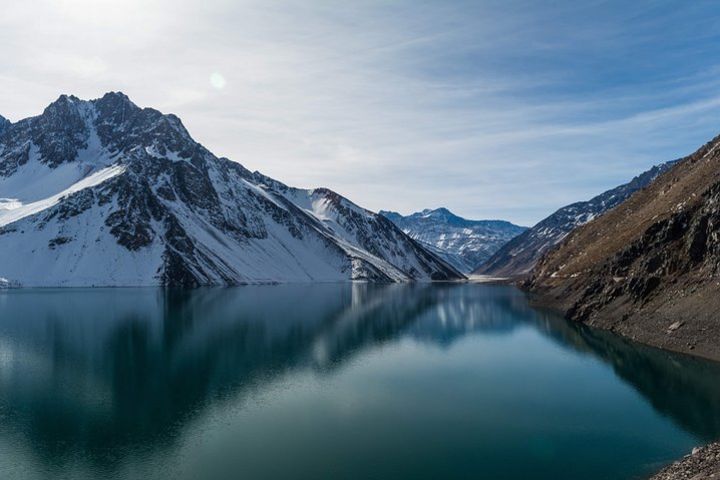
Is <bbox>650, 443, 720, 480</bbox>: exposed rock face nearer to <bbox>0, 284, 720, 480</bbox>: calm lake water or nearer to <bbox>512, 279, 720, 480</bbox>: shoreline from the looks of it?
<bbox>512, 279, 720, 480</bbox>: shoreline

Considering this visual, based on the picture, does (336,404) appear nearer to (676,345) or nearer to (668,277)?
(676,345)

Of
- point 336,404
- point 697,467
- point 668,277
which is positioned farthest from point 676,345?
point 336,404

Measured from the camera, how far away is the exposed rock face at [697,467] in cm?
3275

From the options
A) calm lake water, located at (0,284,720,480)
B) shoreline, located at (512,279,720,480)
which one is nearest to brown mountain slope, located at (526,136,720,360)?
shoreline, located at (512,279,720,480)

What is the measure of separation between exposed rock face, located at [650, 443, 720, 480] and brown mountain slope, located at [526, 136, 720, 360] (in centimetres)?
3859

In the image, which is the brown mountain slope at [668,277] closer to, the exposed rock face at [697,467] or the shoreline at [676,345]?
the shoreline at [676,345]

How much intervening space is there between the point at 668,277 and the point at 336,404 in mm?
68453

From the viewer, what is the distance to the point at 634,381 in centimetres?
6912

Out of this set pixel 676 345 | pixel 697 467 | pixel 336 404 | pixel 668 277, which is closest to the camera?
pixel 697 467

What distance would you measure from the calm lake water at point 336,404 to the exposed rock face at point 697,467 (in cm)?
224

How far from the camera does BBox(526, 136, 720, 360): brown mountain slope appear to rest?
79375mm

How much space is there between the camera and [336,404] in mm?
57062

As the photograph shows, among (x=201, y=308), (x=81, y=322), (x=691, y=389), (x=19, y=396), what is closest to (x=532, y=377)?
(x=691, y=389)

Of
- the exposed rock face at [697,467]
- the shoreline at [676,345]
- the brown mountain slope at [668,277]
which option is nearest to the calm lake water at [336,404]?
the shoreline at [676,345]
